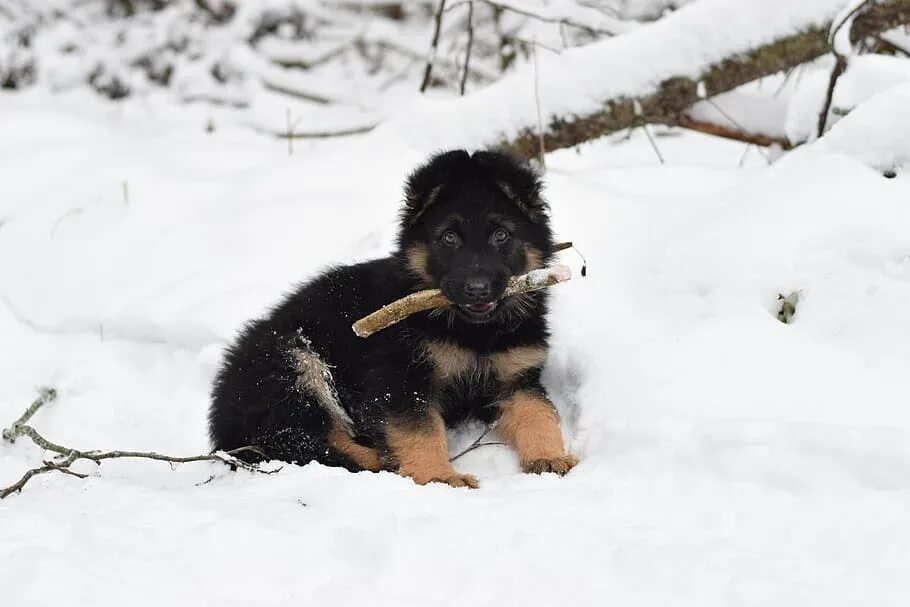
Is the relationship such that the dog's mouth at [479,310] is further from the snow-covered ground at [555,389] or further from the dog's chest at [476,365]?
the snow-covered ground at [555,389]

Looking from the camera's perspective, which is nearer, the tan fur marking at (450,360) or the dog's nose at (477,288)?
the dog's nose at (477,288)

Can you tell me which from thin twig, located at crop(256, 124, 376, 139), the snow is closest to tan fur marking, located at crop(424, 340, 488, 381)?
the snow

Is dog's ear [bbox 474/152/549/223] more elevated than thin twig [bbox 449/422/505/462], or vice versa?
dog's ear [bbox 474/152/549/223]

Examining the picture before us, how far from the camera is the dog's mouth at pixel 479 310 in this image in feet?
13.7

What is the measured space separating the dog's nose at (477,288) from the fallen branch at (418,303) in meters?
0.24

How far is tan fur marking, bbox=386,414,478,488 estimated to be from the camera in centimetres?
411

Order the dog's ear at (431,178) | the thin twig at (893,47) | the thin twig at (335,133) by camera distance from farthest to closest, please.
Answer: the thin twig at (335,133), the thin twig at (893,47), the dog's ear at (431,178)

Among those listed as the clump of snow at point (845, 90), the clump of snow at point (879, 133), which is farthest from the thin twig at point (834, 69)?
the clump of snow at point (879, 133)

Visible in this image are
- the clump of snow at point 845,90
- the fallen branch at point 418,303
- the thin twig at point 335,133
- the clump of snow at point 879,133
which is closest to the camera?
the fallen branch at point 418,303

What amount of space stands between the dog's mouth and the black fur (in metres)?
0.01

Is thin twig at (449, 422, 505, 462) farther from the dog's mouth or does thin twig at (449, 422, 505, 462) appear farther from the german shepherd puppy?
the dog's mouth

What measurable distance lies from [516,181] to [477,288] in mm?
644

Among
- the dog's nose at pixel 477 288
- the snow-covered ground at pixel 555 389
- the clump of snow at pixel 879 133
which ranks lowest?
the snow-covered ground at pixel 555 389

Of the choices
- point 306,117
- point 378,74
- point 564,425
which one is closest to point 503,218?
point 564,425
